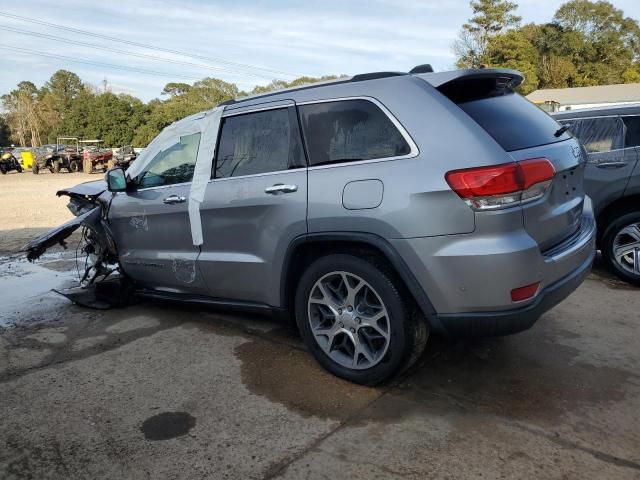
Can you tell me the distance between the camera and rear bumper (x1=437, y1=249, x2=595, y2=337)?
2.73 metres

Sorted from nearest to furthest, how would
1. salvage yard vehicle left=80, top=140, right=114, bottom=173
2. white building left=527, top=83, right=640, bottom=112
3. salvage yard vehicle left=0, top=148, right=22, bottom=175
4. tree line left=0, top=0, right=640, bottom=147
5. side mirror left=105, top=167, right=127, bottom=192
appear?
side mirror left=105, top=167, right=127, bottom=192 < salvage yard vehicle left=80, top=140, right=114, bottom=173 < salvage yard vehicle left=0, top=148, right=22, bottom=175 < white building left=527, top=83, right=640, bottom=112 < tree line left=0, top=0, right=640, bottom=147

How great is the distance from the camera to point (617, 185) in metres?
5.15

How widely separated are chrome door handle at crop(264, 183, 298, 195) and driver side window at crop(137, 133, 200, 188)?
91cm

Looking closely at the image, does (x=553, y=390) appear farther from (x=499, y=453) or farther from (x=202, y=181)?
(x=202, y=181)

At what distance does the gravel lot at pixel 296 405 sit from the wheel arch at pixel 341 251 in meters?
0.54

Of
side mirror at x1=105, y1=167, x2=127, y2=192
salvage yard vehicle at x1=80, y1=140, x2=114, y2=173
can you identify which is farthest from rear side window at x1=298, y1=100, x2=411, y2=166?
salvage yard vehicle at x1=80, y1=140, x2=114, y2=173

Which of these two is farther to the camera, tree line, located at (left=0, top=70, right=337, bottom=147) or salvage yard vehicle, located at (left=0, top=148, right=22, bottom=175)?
tree line, located at (left=0, top=70, right=337, bottom=147)

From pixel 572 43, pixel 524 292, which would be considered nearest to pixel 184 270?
pixel 524 292

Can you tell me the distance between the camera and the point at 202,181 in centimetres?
392

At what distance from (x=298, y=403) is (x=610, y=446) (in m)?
1.62

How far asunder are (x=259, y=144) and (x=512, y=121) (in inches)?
64.8

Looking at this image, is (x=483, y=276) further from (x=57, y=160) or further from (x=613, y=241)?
(x=57, y=160)

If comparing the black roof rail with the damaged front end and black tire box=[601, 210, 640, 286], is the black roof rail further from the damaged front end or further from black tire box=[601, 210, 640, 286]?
black tire box=[601, 210, 640, 286]

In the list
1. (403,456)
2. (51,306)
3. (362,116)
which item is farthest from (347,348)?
(51,306)
